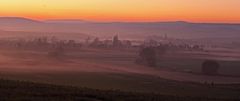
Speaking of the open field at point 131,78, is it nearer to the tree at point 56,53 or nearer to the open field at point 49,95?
the open field at point 49,95

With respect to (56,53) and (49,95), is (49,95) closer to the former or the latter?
(49,95)

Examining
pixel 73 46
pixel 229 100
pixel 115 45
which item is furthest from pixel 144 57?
pixel 229 100

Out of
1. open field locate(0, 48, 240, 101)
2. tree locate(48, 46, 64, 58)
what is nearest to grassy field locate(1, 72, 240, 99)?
open field locate(0, 48, 240, 101)

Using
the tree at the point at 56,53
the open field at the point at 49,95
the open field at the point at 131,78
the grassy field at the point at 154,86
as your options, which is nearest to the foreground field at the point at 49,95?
the open field at the point at 49,95

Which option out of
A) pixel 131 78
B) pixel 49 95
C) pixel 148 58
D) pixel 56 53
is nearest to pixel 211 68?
pixel 148 58

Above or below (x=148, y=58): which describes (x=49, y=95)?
above

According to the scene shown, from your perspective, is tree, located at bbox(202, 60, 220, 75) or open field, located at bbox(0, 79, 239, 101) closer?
open field, located at bbox(0, 79, 239, 101)

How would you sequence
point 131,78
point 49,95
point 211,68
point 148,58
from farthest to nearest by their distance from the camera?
point 148,58 < point 211,68 < point 131,78 < point 49,95

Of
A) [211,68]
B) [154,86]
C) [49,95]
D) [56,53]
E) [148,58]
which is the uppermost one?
[49,95]

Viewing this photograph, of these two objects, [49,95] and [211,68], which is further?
[211,68]

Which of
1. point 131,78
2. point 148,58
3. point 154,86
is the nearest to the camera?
point 154,86

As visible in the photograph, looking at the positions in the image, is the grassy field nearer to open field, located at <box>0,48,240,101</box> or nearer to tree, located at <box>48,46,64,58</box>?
open field, located at <box>0,48,240,101</box>

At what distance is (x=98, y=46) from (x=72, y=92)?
11657cm

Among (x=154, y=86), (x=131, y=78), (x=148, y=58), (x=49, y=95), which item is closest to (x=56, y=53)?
(x=148, y=58)
